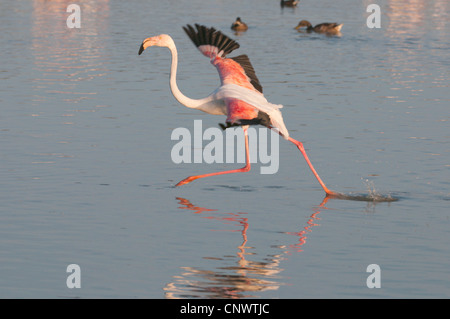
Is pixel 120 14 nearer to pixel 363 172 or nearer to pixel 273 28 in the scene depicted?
pixel 273 28

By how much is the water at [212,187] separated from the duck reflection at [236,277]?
0.10 feet

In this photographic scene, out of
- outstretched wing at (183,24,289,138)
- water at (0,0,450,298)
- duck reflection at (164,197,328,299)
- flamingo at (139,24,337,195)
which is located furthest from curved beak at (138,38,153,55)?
duck reflection at (164,197,328,299)

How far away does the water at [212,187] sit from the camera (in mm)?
10852

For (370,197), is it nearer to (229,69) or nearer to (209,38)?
(229,69)

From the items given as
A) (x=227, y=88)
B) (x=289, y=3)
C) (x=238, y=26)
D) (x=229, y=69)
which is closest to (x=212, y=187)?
(x=227, y=88)

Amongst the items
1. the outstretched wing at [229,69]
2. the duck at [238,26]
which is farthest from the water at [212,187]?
the duck at [238,26]

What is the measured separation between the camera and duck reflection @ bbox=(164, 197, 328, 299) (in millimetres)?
10273

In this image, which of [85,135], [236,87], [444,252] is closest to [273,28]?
[85,135]

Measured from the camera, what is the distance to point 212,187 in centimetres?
1520

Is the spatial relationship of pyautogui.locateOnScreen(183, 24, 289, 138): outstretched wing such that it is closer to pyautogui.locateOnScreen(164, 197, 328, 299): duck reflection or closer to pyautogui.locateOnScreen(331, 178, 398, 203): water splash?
pyautogui.locateOnScreen(331, 178, 398, 203): water splash

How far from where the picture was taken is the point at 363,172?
52.1 feet

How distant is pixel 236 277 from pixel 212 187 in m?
4.46

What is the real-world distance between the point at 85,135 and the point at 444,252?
795 cm

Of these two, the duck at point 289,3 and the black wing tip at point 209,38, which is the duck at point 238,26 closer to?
the duck at point 289,3
